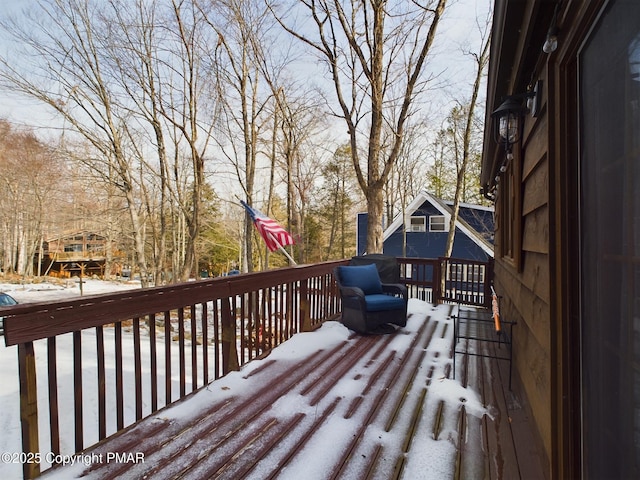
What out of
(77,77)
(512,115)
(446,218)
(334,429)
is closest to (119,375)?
(334,429)

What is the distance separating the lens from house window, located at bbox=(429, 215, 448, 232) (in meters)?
13.7

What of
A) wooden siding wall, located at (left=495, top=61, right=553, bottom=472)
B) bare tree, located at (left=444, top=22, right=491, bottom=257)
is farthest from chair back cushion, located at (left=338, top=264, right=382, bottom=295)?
bare tree, located at (left=444, top=22, right=491, bottom=257)

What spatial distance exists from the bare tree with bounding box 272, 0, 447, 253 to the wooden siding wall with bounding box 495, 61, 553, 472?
4462 millimetres

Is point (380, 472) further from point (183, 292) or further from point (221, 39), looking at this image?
point (221, 39)

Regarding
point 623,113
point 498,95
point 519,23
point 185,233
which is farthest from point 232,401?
point 185,233

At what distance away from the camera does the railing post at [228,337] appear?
2.75 m

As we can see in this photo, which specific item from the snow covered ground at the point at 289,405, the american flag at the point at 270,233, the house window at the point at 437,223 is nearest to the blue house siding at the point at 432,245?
the house window at the point at 437,223

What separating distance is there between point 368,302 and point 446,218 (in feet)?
35.5

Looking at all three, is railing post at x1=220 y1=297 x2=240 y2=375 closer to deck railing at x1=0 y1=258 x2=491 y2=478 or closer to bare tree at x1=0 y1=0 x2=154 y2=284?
deck railing at x1=0 y1=258 x2=491 y2=478

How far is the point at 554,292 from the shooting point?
4.38ft

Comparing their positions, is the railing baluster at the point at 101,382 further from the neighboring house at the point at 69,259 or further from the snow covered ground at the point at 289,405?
Result: the neighboring house at the point at 69,259

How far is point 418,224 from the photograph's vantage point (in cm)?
1439

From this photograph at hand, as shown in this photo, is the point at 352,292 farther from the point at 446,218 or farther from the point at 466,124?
the point at 446,218

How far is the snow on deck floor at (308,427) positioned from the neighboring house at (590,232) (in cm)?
64
